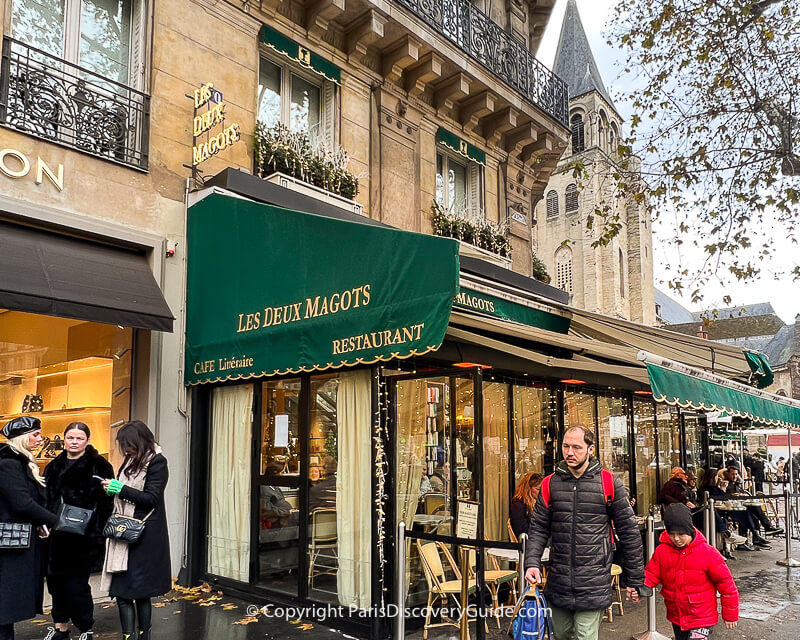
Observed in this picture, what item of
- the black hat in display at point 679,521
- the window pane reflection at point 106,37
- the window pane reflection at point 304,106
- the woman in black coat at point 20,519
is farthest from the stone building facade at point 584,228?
the woman in black coat at point 20,519

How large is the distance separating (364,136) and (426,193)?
166 centimetres

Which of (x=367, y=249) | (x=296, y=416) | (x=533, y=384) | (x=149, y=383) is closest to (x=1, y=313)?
(x=149, y=383)

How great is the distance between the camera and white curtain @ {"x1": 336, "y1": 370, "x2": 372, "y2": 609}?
21.1ft

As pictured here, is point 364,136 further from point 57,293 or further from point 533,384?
point 57,293

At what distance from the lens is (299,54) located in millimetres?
10438

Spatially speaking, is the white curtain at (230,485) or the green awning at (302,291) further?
the white curtain at (230,485)

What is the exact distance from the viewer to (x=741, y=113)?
971 centimetres

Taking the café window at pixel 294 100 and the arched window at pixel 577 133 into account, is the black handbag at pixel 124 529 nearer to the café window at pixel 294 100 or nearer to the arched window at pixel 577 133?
the café window at pixel 294 100

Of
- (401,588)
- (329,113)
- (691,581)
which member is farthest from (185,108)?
(691,581)

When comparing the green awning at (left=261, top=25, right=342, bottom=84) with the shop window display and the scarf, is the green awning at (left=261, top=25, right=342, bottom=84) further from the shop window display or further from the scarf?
the scarf

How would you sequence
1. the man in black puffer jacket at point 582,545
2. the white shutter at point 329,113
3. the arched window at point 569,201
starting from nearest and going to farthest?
the man in black puffer jacket at point 582,545 < the white shutter at point 329,113 < the arched window at point 569,201

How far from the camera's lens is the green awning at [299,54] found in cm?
1007

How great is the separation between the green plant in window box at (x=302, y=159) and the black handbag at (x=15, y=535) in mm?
5857

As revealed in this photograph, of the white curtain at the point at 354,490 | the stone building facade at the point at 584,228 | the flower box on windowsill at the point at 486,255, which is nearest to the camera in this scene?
the white curtain at the point at 354,490
